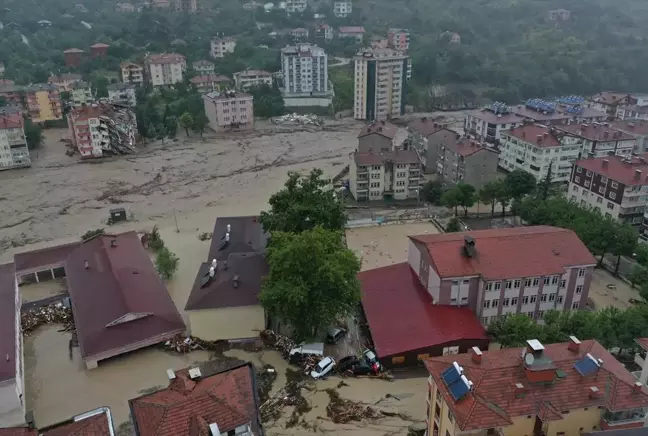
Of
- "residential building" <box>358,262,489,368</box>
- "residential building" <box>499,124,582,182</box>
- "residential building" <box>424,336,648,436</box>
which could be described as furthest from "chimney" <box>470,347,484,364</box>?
"residential building" <box>499,124,582,182</box>

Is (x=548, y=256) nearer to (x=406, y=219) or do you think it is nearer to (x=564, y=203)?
(x=564, y=203)

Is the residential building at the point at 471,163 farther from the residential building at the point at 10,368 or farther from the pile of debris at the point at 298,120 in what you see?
the residential building at the point at 10,368

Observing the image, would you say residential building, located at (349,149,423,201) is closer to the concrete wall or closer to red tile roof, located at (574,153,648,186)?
red tile roof, located at (574,153,648,186)

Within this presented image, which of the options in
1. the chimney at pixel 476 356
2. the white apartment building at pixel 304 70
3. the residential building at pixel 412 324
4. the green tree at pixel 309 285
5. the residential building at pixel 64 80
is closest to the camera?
Result: the chimney at pixel 476 356

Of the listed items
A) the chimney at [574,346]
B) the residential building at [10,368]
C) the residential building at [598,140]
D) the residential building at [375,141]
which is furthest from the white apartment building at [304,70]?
the chimney at [574,346]

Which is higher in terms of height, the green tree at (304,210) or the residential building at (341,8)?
the residential building at (341,8)

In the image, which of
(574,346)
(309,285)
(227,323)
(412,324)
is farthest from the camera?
(227,323)

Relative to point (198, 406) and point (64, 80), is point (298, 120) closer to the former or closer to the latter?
point (64, 80)

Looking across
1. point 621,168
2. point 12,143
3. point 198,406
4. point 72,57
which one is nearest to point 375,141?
point 621,168
